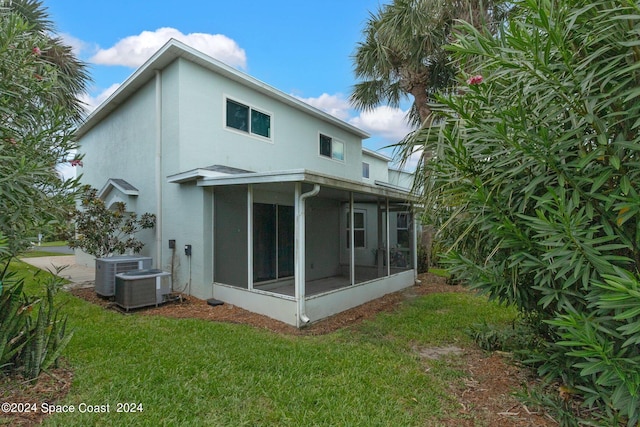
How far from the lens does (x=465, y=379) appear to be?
3871mm

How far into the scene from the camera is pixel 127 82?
31.3ft

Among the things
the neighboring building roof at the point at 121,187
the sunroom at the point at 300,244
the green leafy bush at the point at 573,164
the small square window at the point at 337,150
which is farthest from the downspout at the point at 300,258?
the small square window at the point at 337,150

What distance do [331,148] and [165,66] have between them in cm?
677

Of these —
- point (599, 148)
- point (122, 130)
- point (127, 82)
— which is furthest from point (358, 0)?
point (599, 148)

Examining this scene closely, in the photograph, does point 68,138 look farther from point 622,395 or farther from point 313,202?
point 313,202

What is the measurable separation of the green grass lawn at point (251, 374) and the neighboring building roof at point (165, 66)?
19.1ft

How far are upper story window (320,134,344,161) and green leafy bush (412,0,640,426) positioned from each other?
1020cm

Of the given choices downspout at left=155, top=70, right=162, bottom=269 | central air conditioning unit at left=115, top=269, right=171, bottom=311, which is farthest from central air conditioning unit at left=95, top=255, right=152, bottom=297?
downspout at left=155, top=70, right=162, bottom=269

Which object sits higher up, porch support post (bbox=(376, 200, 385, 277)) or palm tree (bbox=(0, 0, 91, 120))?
palm tree (bbox=(0, 0, 91, 120))

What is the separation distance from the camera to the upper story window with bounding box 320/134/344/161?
13182 millimetres

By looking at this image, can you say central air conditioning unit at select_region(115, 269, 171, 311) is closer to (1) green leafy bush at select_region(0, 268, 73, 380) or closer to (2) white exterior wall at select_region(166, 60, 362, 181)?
(2) white exterior wall at select_region(166, 60, 362, 181)

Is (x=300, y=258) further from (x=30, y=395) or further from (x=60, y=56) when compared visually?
(x=60, y=56)

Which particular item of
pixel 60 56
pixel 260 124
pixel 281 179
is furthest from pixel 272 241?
pixel 60 56

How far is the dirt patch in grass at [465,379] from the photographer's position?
3.05 m
